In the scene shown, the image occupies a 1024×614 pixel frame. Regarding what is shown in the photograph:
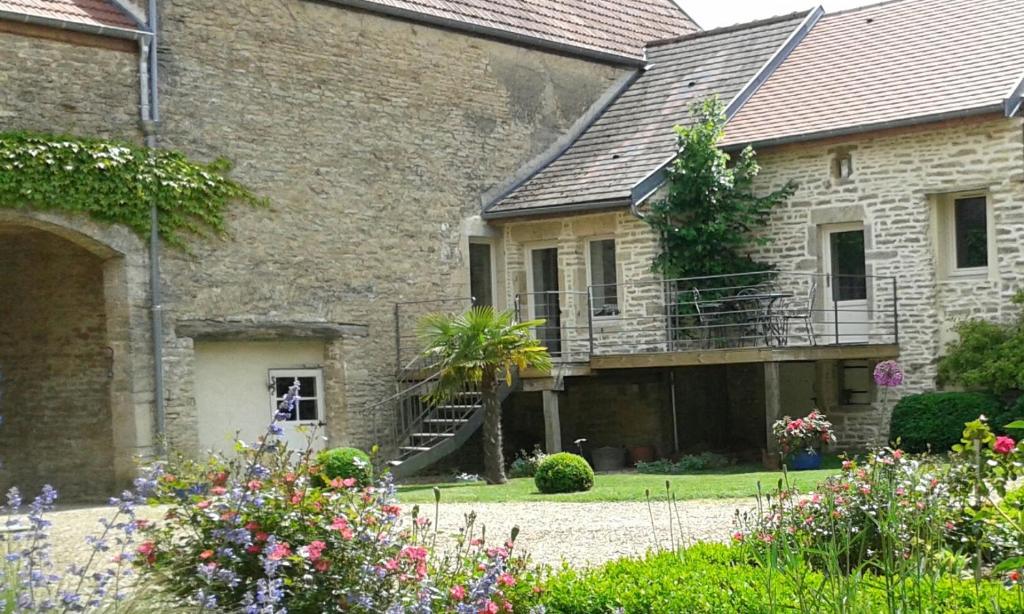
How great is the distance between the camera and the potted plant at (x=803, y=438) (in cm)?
1617

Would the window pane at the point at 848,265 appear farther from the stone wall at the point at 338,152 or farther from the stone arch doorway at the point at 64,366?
the stone arch doorway at the point at 64,366

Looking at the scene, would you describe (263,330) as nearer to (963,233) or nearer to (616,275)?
(616,275)

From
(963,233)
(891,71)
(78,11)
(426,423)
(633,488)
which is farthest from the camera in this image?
(891,71)

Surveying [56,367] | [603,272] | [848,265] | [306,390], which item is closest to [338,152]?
[306,390]

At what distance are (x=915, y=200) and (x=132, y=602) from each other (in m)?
14.3

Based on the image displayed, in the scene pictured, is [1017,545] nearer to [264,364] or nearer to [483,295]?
[264,364]

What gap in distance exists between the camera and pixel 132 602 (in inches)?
214

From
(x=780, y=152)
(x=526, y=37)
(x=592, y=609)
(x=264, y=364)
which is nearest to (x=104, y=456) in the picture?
(x=264, y=364)

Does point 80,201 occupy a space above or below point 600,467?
above

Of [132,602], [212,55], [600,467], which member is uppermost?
[212,55]

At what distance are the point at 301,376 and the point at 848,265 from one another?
7215 millimetres

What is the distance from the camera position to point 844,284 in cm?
1883

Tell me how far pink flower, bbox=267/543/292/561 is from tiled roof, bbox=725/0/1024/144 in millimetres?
13225

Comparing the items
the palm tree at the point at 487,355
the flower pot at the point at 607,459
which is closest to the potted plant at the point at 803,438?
the palm tree at the point at 487,355
